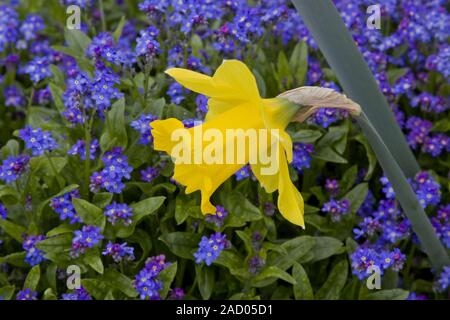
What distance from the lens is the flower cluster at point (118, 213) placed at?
191 cm

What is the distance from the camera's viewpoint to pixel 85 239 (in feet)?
6.15

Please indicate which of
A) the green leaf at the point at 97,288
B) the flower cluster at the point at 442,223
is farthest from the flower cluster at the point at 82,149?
the flower cluster at the point at 442,223

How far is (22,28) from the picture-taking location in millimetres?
2666

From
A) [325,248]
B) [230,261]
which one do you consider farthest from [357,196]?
[230,261]

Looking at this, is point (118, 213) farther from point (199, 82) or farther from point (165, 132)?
point (199, 82)

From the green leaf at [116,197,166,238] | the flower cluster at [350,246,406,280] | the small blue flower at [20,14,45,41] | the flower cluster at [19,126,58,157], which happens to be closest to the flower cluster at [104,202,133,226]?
the green leaf at [116,197,166,238]

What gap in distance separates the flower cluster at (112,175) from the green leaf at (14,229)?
254 millimetres

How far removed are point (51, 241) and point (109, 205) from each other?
7.0 inches

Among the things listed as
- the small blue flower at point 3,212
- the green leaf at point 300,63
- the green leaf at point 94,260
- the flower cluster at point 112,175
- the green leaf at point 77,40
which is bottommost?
the green leaf at point 94,260

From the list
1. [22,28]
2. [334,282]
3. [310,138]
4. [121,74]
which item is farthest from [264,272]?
[22,28]

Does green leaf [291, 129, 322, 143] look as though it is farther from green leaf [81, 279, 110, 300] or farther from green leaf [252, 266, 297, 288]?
green leaf [81, 279, 110, 300]

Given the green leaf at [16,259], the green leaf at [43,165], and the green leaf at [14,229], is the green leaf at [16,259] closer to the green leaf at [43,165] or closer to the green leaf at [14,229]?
the green leaf at [14,229]

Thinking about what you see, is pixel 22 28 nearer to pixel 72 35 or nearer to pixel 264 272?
pixel 72 35

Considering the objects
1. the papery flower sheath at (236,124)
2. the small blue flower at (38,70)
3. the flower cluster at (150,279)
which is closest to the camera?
the papery flower sheath at (236,124)
